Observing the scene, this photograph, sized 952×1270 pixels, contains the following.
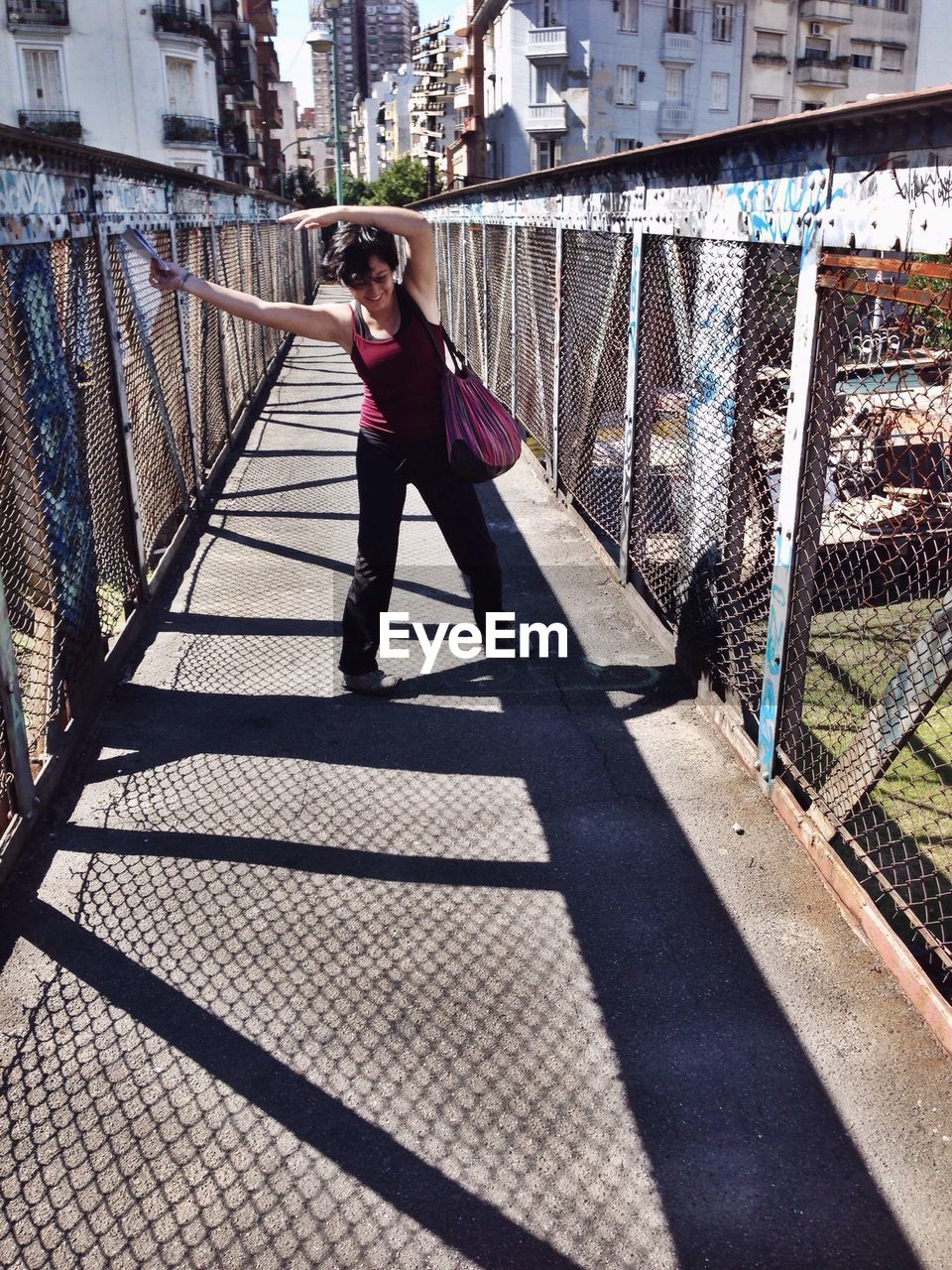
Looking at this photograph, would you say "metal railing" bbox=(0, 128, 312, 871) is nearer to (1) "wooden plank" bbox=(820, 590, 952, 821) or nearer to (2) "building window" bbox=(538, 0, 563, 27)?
(1) "wooden plank" bbox=(820, 590, 952, 821)

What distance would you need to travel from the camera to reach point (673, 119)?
48.6 metres

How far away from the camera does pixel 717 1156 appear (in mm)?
2324

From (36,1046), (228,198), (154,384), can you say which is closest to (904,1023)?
(36,1046)

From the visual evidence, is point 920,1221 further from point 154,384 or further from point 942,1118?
point 154,384

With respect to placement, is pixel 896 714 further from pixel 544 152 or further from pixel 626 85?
pixel 544 152

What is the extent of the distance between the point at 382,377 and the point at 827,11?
5617cm

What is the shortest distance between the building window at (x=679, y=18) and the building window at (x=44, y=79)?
2605 centimetres

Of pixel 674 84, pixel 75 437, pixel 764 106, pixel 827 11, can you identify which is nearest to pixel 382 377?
pixel 75 437

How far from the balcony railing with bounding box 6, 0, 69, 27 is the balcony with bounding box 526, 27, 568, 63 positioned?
19102mm

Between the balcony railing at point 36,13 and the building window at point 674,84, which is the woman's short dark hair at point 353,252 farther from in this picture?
the building window at point 674,84

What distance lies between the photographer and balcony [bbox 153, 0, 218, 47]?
133 feet

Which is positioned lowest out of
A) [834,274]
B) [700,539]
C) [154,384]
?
[700,539]

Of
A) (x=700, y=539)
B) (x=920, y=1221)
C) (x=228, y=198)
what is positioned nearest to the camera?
(x=920, y=1221)

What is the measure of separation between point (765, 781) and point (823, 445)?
3.96ft
